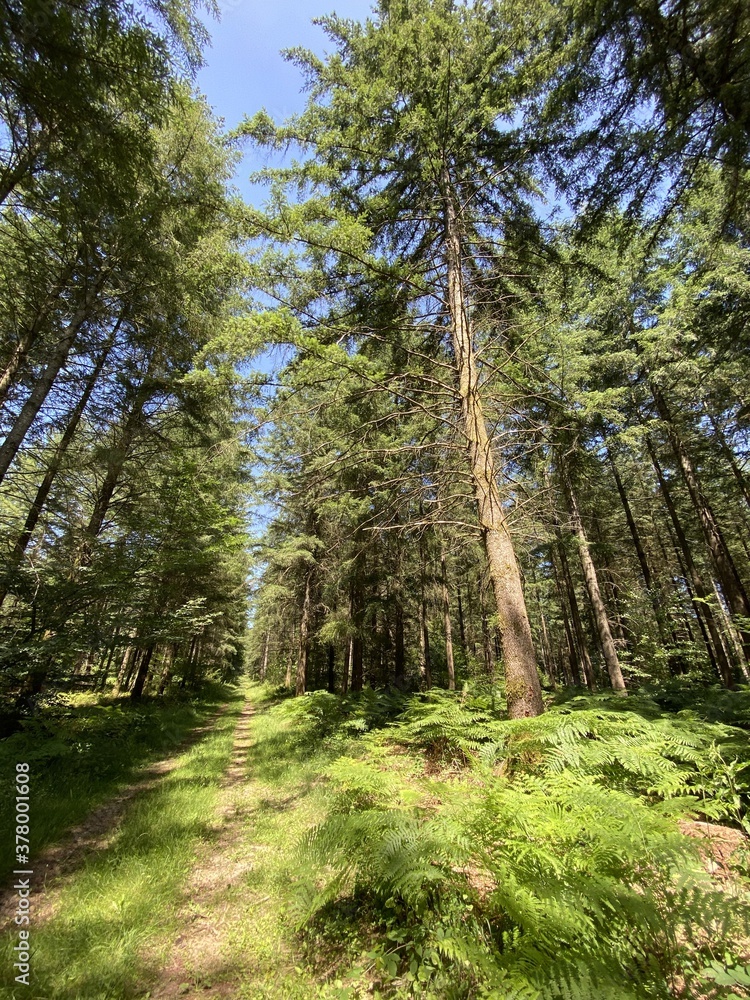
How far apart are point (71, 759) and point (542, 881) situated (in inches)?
276

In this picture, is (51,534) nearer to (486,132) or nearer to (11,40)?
(11,40)

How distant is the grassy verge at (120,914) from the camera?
2480mm

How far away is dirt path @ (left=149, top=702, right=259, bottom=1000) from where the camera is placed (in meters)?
2.53

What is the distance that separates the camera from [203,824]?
4.75 metres

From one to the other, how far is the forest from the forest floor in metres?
0.03

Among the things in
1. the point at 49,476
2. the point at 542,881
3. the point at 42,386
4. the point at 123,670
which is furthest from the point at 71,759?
the point at 123,670

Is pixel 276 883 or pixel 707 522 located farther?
pixel 707 522

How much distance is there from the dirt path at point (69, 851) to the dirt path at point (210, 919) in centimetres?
109

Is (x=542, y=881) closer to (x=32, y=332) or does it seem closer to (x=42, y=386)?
(x=32, y=332)

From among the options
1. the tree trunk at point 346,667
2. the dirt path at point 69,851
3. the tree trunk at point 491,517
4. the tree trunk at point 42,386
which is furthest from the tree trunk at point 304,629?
the tree trunk at point 491,517

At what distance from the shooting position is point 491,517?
17.9 ft

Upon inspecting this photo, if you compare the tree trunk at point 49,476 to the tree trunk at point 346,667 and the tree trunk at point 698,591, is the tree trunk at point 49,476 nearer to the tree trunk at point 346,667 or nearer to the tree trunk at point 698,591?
the tree trunk at point 346,667

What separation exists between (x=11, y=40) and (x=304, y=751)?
10128 mm

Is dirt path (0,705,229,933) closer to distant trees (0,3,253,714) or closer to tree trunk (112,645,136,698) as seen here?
distant trees (0,3,253,714)
